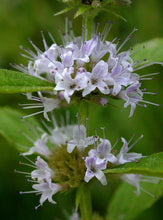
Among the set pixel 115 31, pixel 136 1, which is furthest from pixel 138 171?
pixel 136 1

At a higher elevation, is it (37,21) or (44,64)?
(37,21)

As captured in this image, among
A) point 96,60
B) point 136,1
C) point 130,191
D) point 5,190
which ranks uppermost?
point 136,1

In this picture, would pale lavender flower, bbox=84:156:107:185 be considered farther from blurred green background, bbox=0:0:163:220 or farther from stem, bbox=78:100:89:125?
blurred green background, bbox=0:0:163:220

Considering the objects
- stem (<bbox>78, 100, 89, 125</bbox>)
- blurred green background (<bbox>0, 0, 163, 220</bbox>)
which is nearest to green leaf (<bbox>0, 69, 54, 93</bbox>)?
stem (<bbox>78, 100, 89, 125</bbox>)

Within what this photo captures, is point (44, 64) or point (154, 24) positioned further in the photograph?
point (154, 24)

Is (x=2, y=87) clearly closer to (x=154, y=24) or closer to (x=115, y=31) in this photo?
(x=115, y=31)

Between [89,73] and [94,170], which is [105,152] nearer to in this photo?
[94,170]

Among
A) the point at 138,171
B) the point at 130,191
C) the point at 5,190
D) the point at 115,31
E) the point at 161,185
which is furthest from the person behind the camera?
the point at 115,31
